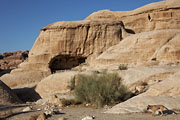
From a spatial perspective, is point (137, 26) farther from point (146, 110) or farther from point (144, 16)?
point (146, 110)

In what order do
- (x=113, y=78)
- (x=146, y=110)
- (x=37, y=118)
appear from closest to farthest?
(x=37, y=118)
(x=146, y=110)
(x=113, y=78)

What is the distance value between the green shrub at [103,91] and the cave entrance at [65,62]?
1771cm

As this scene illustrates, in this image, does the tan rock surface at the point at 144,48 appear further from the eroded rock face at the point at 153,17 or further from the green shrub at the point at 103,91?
the green shrub at the point at 103,91

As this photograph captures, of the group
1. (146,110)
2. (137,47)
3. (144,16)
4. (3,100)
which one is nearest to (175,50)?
(137,47)

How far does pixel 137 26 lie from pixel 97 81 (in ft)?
64.9

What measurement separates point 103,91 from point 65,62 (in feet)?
66.8

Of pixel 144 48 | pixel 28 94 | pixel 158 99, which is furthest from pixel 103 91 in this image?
pixel 28 94

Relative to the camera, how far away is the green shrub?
435 inches

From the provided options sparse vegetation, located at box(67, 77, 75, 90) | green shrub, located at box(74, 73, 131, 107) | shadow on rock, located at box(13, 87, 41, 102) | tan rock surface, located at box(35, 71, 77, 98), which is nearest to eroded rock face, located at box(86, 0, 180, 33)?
tan rock surface, located at box(35, 71, 77, 98)

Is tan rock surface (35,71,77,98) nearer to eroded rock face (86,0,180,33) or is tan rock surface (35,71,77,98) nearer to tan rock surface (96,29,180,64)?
tan rock surface (96,29,180,64)

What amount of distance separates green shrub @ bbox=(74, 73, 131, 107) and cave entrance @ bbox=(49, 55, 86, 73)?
1771cm

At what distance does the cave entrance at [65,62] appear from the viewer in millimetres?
30091

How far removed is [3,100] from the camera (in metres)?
16.2

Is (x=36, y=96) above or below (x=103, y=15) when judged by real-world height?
below
